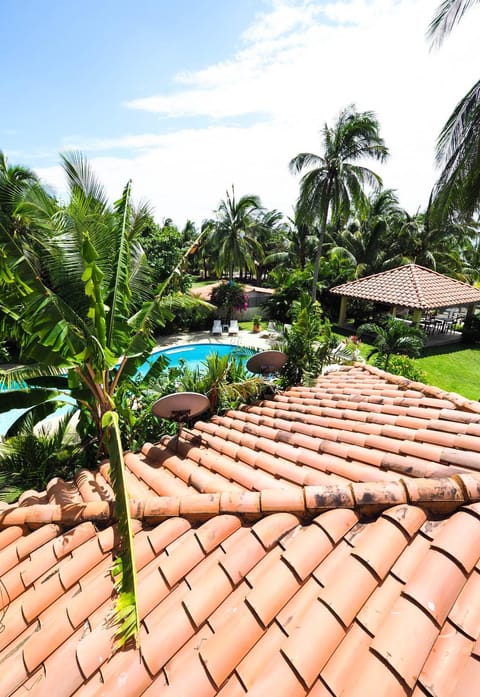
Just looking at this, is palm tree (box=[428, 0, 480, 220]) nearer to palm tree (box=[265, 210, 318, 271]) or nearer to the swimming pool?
the swimming pool

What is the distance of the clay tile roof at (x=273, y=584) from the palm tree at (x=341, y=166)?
21.5 metres

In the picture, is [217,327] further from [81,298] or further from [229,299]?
[81,298]

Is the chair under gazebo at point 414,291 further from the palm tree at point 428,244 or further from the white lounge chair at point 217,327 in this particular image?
the white lounge chair at point 217,327

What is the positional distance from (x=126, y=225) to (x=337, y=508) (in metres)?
6.08

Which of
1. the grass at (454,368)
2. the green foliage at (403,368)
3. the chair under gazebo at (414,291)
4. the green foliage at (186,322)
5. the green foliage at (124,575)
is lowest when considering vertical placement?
the grass at (454,368)

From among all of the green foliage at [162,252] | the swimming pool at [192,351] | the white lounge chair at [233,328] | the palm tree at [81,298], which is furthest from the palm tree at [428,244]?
the palm tree at [81,298]

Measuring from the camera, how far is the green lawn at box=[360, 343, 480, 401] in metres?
16.4

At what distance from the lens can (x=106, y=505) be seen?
4.17m

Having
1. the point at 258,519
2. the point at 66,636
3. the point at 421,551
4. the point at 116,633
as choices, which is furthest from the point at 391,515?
the point at 66,636

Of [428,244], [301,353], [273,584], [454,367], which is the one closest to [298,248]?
[428,244]

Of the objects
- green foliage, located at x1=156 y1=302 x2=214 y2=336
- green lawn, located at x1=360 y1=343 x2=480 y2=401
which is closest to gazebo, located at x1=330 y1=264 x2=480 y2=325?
green lawn, located at x1=360 y1=343 x2=480 y2=401

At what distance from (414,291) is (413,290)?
0.15m

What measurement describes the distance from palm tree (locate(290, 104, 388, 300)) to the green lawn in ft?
33.1

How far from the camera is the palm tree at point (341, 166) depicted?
21.3m
